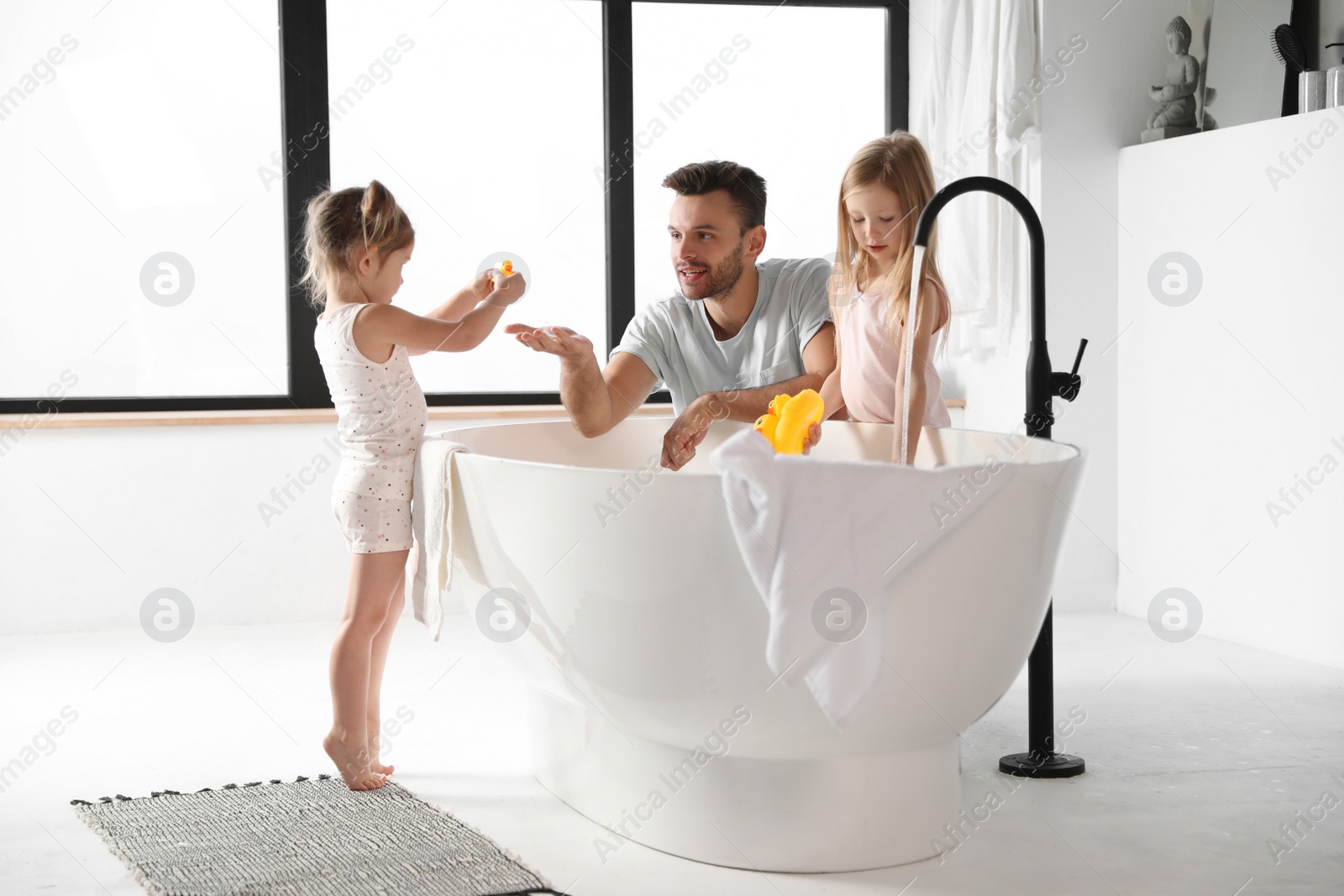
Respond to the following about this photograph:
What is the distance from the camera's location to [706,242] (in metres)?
2.34

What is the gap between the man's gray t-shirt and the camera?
2.39 meters

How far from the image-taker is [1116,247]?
3209 millimetres

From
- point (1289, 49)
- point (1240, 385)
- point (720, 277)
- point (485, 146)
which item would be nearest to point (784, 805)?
point (720, 277)

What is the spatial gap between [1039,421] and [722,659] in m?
0.72

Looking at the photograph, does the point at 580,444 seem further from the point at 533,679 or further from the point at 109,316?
the point at 109,316

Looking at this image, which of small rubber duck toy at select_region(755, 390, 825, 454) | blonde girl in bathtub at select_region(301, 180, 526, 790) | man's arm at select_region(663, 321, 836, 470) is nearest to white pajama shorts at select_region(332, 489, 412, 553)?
blonde girl in bathtub at select_region(301, 180, 526, 790)

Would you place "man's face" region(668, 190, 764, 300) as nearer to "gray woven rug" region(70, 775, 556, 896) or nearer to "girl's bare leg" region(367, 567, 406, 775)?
"girl's bare leg" region(367, 567, 406, 775)

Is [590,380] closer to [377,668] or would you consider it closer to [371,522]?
[371,522]

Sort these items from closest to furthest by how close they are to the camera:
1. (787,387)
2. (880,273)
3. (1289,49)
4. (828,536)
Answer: (828,536) < (880,273) < (787,387) < (1289,49)

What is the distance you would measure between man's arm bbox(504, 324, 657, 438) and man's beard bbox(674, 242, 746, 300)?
181 millimetres

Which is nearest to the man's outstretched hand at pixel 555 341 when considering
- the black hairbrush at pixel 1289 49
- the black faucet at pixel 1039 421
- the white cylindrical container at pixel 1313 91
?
the black faucet at pixel 1039 421

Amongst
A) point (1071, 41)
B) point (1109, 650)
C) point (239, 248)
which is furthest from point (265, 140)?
point (1109, 650)

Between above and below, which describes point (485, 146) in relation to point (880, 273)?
above

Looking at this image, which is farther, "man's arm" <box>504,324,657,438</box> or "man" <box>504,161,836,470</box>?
"man" <box>504,161,836,470</box>
